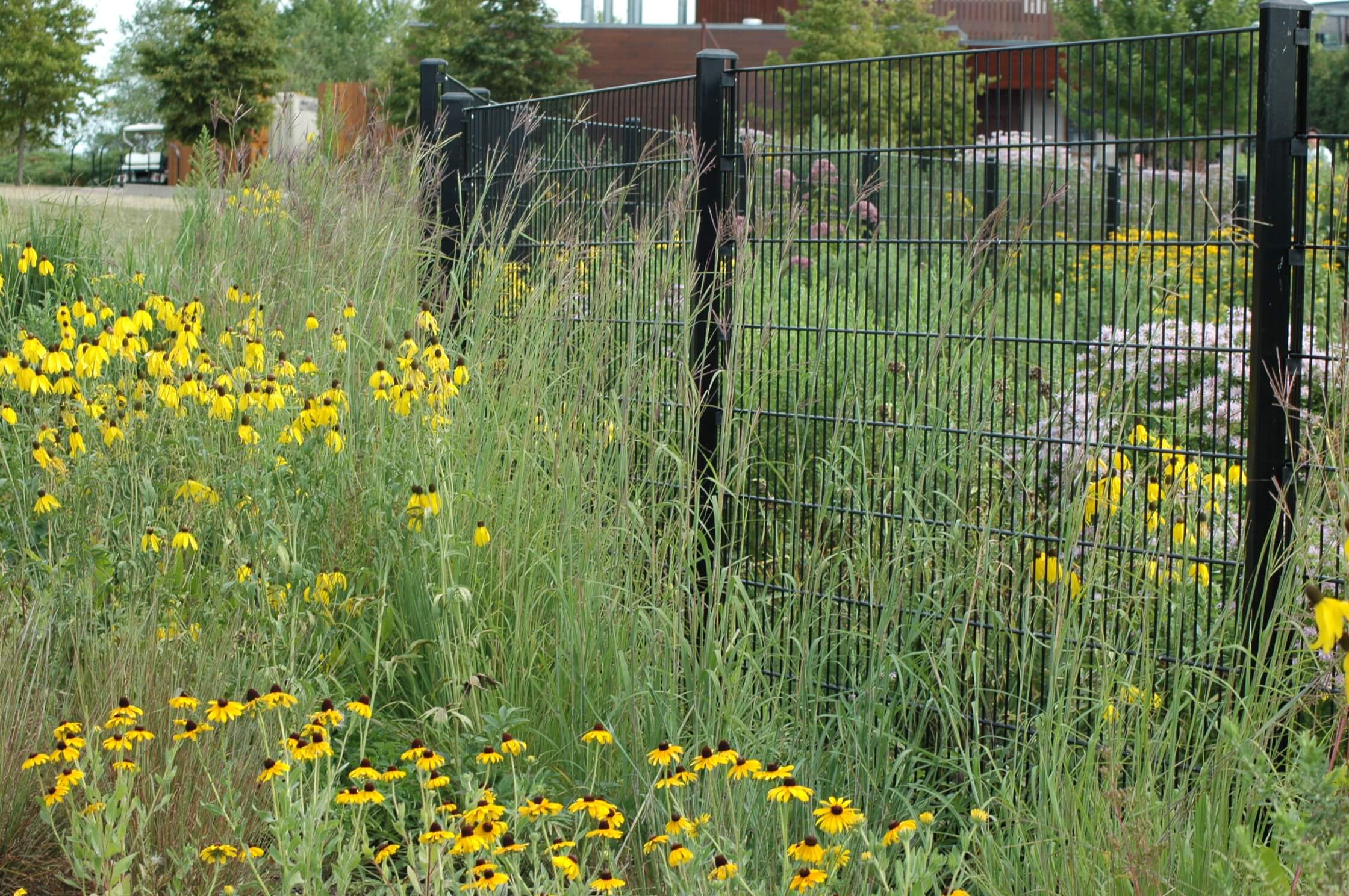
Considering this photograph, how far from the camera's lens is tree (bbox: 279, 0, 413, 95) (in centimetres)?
6166

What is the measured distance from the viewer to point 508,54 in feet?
101

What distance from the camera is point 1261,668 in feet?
9.09

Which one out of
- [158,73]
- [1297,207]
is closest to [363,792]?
[1297,207]

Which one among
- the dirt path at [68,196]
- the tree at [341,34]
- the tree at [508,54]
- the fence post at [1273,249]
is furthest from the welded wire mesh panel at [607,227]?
the tree at [341,34]

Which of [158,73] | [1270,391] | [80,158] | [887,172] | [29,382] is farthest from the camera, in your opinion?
[80,158]

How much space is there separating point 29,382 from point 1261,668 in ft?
10.8

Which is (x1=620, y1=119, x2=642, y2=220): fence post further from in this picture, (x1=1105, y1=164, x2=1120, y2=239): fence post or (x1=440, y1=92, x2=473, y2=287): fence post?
(x1=1105, y1=164, x2=1120, y2=239): fence post

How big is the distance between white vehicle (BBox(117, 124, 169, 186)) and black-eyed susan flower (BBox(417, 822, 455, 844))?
34674mm

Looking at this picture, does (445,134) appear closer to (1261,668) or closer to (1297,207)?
(1297,207)

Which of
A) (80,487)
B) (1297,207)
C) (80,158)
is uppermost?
(80,158)

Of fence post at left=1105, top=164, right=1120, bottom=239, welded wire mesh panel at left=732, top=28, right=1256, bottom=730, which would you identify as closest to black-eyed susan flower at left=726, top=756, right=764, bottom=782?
welded wire mesh panel at left=732, top=28, right=1256, bottom=730

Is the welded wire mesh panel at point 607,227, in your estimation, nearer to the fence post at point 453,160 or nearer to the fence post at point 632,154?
the fence post at point 632,154

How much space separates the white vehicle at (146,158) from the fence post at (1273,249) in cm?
3398

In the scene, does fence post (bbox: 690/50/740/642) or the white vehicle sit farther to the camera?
the white vehicle
